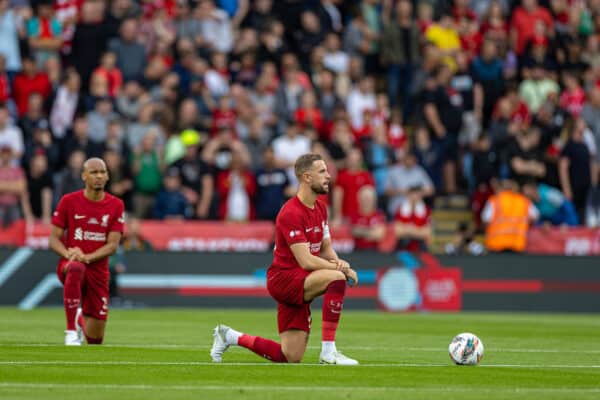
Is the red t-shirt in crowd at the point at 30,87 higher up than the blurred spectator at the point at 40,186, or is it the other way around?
the red t-shirt in crowd at the point at 30,87

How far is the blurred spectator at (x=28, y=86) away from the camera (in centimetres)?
2714

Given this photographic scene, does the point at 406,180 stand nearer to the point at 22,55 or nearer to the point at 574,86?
the point at 574,86

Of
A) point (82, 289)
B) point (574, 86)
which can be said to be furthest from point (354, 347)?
point (574, 86)

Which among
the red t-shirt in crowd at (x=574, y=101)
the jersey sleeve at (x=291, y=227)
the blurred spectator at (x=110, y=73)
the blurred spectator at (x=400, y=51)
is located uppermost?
the blurred spectator at (x=400, y=51)

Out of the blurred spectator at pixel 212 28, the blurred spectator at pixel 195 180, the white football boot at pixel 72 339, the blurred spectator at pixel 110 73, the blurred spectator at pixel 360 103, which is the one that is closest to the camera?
the white football boot at pixel 72 339

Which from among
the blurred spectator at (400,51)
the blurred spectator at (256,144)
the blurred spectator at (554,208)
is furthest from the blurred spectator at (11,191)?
the blurred spectator at (554,208)

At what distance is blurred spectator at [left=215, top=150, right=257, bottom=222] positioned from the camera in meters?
26.8

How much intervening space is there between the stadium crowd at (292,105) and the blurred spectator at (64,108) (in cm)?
3

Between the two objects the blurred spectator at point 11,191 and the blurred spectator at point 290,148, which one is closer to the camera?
the blurred spectator at point 11,191

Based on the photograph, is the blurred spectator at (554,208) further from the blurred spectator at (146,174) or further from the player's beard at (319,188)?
the player's beard at (319,188)

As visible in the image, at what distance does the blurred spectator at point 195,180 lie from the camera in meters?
26.6

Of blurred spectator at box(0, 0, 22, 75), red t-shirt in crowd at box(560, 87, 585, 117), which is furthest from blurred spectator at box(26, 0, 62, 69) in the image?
red t-shirt in crowd at box(560, 87, 585, 117)

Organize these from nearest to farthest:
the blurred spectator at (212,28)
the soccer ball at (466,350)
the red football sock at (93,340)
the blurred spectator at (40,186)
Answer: the soccer ball at (466,350) < the red football sock at (93,340) < the blurred spectator at (40,186) < the blurred spectator at (212,28)

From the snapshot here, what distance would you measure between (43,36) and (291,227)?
54.5 ft
